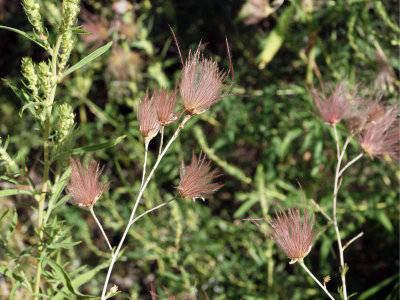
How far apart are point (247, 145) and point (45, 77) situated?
1230mm

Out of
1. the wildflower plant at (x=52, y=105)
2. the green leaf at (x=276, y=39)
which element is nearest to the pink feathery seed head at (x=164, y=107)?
the wildflower plant at (x=52, y=105)

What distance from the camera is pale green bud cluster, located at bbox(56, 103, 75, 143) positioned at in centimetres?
60

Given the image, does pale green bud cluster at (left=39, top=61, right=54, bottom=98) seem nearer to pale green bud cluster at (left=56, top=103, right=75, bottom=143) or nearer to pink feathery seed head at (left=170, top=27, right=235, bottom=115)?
pale green bud cluster at (left=56, top=103, right=75, bottom=143)

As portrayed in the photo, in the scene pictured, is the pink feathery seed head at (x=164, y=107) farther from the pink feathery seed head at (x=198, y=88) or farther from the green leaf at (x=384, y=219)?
the green leaf at (x=384, y=219)

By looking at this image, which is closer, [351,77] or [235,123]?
[351,77]

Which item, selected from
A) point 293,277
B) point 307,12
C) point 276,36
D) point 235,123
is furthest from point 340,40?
point 293,277

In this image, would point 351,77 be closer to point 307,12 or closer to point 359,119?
point 307,12

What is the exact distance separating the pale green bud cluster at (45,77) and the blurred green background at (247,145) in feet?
2.26

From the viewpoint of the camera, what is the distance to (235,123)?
1.57 m

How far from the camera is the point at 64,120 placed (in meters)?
0.61

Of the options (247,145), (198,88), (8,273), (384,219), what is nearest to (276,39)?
(247,145)

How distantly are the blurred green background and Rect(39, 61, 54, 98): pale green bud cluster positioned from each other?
69 cm

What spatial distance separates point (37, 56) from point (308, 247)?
1740 mm

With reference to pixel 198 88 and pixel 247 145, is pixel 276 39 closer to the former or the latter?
pixel 247 145
